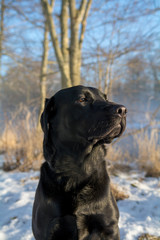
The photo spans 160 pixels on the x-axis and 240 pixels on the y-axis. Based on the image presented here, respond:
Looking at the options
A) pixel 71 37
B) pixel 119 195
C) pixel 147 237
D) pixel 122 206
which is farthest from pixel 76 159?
pixel 71 37

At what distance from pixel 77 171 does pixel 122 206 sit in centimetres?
142

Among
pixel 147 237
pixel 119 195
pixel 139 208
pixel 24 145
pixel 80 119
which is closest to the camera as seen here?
pixel 80 119

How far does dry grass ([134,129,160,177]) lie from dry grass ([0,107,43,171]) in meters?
2.41

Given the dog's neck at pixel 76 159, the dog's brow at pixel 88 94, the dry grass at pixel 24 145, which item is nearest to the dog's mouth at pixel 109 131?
the dog's neck at pixel 76 159

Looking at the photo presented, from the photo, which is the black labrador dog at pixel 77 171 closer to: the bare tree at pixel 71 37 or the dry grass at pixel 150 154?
the bare tree at pixel 71 37

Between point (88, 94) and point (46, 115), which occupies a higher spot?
point (88, 94)

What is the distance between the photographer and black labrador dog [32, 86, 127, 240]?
1.30 metres

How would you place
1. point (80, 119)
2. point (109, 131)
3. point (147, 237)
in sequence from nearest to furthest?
1. point (109, 131)
2. point (80, 119)
3. point (147, 237)

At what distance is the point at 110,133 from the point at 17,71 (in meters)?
7.72

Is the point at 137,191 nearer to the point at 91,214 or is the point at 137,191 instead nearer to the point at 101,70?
the point at 91,214

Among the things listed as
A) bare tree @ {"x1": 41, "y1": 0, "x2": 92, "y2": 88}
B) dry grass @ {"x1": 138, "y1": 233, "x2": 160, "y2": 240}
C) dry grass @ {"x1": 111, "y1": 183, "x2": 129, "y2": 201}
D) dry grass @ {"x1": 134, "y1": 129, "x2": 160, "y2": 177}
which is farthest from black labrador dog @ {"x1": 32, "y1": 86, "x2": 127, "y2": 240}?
dry grass @ {"x1": 134, "y1": 129, "x2": 160, "y2": 177}

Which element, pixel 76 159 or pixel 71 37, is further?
pixel 71 37

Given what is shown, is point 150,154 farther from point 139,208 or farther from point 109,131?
point 109,131

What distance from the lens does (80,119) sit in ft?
4.42
